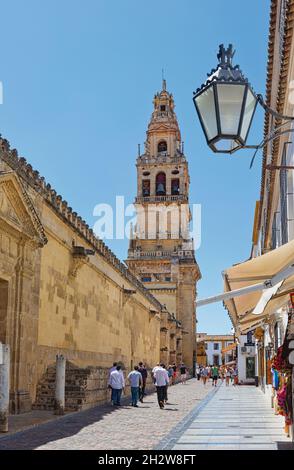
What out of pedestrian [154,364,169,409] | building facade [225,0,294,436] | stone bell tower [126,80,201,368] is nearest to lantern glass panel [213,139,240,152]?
building facade [225,0,294,436]

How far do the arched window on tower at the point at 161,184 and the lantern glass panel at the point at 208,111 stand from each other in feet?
184

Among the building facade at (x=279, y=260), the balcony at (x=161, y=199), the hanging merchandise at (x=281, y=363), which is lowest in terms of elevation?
the hanging merchandise at (x=281, y=363)

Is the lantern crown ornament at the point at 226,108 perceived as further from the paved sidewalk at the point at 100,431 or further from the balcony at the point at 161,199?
the balcony at the point at 161,199

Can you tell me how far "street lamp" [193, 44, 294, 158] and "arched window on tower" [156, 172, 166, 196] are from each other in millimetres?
56198

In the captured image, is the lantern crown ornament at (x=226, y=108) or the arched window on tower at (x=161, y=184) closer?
the lantern crown ornament at (x=226, y=108)

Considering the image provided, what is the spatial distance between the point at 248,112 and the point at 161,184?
56.7 meters

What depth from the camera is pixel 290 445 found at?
9367mm

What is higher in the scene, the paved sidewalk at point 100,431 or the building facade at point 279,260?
the building facade at point 279,260

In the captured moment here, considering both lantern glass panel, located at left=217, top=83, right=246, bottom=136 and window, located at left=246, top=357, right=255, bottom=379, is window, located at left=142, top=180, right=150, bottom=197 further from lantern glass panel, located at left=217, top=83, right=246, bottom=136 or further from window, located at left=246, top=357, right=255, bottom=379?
lantern glass panel, located at left=217, top=83, right=246, bottom=136

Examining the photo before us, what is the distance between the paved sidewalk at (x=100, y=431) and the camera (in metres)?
9.37

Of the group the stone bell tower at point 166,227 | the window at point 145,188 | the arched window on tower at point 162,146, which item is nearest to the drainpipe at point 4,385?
the stone bell tower at point 166,227

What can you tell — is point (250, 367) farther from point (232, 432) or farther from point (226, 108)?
point (226, 108)

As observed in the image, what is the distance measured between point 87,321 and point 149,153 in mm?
42161

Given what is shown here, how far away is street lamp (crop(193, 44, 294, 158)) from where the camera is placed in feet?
16.0
